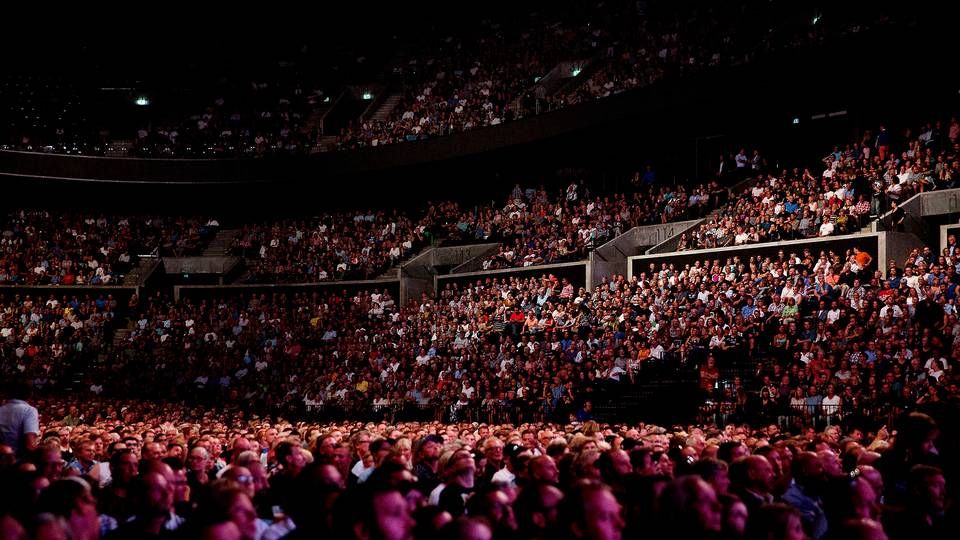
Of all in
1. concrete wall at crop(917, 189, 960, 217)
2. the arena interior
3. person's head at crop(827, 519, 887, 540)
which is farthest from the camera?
concrete wall at crop(917, 189, 960, 217)

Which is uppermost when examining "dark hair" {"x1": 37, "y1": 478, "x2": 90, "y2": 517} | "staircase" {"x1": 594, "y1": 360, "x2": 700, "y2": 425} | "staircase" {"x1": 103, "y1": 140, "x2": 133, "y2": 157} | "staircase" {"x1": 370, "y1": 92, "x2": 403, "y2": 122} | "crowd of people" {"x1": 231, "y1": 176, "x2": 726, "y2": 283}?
"staircase" {"x1": 370, "y1": 92, "x2": 403, "y2": 122}

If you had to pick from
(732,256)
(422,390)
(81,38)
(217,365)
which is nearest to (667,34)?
(732,256)

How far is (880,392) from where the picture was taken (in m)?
16.7

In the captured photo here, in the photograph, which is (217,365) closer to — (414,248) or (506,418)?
(414,248)

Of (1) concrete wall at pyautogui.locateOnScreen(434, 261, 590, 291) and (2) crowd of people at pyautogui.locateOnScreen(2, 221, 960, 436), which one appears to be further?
(1) concrete wall at pyautogui.locateOnScreen(434, 261, 590, 291)

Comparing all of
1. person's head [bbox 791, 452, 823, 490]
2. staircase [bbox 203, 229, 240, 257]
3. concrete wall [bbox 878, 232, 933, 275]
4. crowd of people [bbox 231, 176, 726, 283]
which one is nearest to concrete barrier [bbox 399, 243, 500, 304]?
crowd of people [bbox 231, 176, 726, 283]

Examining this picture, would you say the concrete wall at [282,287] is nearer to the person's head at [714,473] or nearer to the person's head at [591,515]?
the person's head at [714,473]

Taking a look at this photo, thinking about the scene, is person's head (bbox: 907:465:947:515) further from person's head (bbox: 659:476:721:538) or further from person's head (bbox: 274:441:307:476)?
person's head (bbox: 274:441:307:476)

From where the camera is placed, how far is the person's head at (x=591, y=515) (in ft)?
17.5

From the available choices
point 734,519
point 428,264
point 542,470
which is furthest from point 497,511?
point 428,264

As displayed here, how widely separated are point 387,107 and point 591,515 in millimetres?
39296

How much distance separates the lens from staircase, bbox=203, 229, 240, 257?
4091 centimetres

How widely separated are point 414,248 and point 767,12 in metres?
13.9

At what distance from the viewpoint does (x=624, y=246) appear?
93.7 ft
